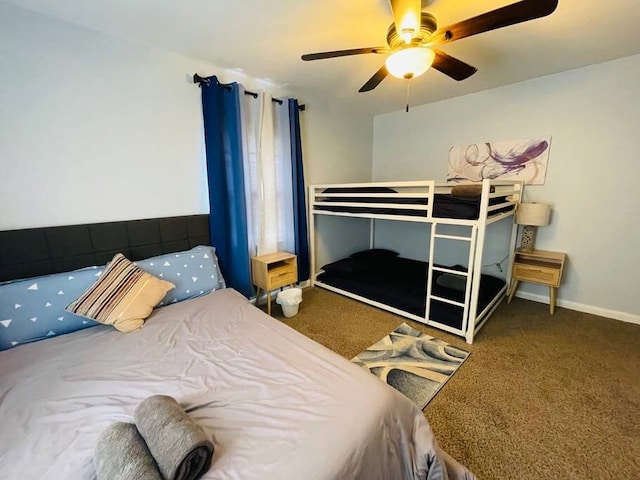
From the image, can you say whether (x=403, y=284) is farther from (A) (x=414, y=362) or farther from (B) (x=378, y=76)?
(B) (x=378, y=76)

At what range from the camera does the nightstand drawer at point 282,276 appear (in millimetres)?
2852

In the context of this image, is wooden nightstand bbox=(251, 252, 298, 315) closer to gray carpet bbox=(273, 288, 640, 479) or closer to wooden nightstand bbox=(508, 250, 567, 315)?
gray carpet bbox=(273, 288, 640, 479)

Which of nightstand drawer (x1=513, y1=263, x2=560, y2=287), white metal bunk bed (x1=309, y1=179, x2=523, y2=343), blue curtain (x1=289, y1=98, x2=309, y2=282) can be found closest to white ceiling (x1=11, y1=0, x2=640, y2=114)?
blue curtain (x1=289, y1=98, x2=309, y2=282)

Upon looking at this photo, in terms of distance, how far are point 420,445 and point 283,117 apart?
3.04 meters

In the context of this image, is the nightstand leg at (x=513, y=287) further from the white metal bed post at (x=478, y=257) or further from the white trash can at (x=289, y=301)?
the white trash can at (x=289, y=301)

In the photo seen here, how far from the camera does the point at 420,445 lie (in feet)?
3.70

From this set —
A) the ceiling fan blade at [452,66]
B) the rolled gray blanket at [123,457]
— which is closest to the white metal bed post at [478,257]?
the ceiling fan blade at [452,66]

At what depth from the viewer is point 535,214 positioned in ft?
9.27

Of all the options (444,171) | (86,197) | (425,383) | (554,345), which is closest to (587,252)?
(554,345)

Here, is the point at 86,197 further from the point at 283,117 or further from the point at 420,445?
the point at 420,445

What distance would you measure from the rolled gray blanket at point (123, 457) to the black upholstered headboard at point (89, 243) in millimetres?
1541

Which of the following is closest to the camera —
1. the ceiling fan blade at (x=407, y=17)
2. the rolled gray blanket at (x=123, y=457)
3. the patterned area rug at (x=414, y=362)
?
the rolled gray blanket at (x=123, y=457)

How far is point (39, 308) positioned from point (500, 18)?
2.97 metres

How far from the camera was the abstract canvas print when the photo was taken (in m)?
3.00
